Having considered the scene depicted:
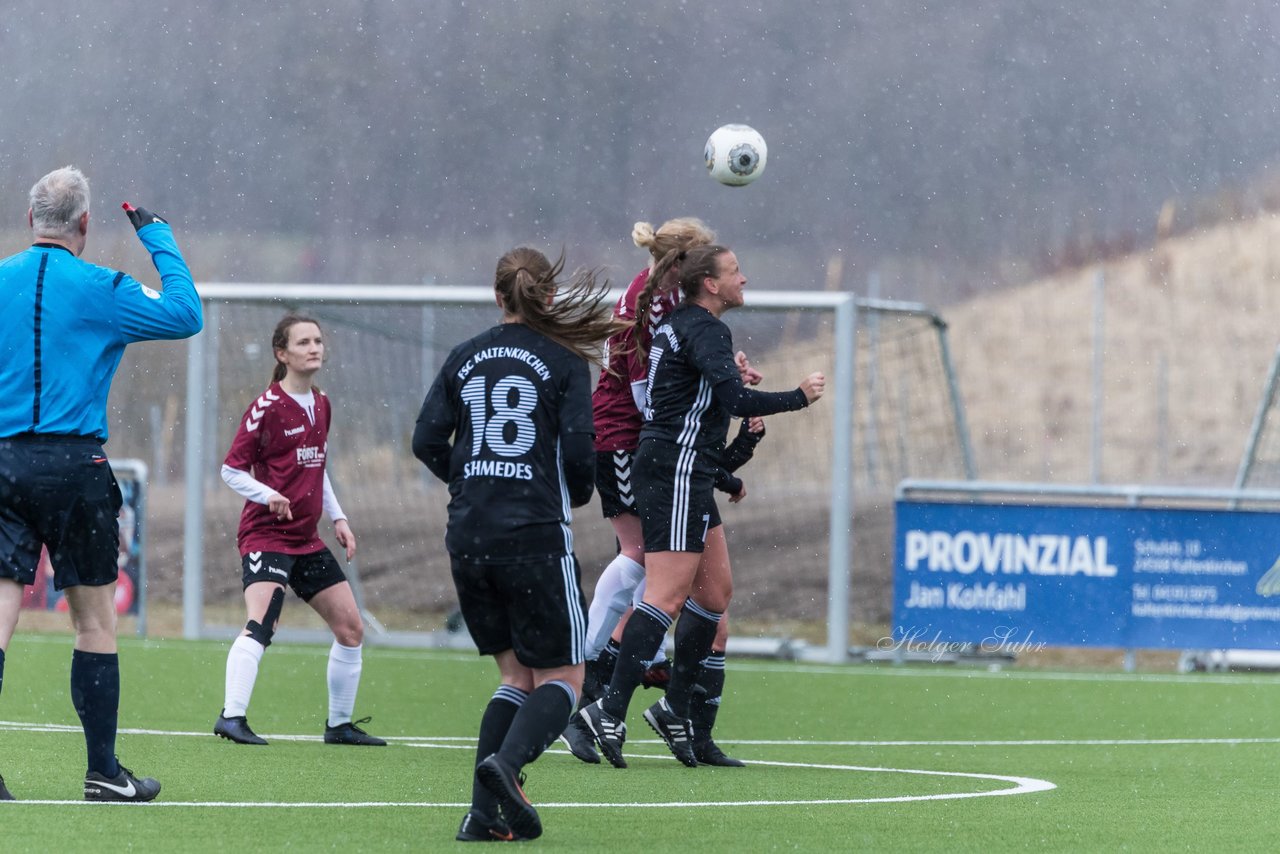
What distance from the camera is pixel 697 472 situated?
659 cm

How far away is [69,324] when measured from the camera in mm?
5184

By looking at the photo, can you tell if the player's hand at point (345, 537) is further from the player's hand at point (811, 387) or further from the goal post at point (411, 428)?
the goal post at point (411, 428)

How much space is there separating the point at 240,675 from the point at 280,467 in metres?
0.87

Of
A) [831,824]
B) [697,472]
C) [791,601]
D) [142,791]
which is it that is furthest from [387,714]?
[791,601]

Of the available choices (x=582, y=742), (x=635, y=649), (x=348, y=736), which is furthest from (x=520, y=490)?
(x=348, y=736)

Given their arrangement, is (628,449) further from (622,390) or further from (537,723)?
(537,723)

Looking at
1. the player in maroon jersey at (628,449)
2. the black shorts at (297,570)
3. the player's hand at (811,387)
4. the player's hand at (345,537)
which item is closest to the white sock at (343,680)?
the black shorts at (297,570)

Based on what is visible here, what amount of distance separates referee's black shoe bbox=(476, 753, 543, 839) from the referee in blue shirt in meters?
1.32

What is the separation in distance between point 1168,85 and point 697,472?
51317mm

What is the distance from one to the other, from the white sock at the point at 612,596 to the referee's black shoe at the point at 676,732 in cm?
69

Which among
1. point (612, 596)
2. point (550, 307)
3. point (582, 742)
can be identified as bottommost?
point (582, 742)

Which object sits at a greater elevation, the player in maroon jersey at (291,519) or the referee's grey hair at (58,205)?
the referee's grey hair at (58,205)

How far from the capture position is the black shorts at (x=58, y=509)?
5109mm

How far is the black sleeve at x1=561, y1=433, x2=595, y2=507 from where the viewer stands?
4.82 m
